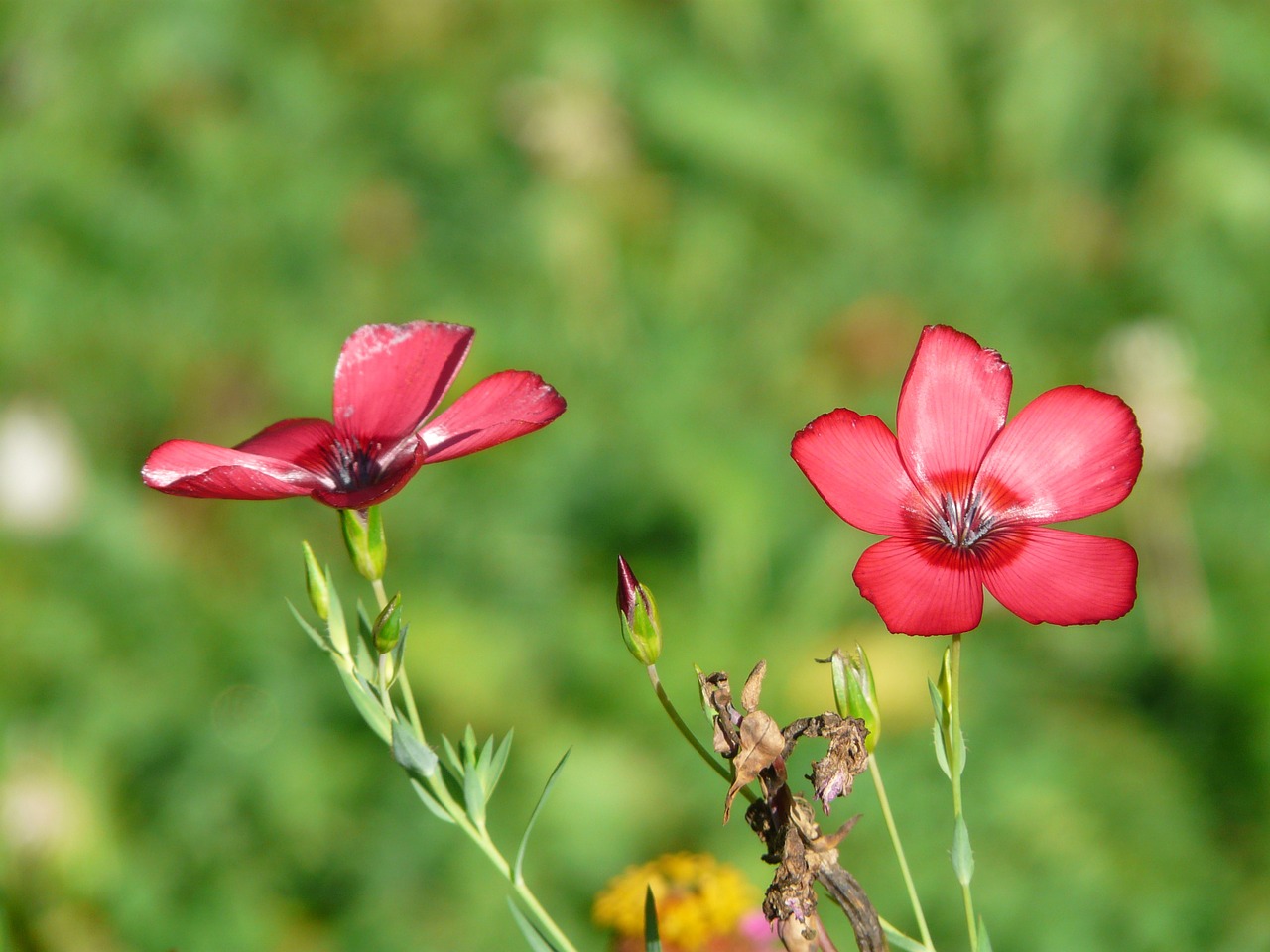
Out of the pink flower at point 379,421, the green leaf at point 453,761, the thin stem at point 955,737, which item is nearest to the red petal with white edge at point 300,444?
the pink flower at point 379,421

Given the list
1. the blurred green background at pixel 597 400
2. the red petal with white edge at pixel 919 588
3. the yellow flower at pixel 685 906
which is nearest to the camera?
the red petal with white edge at pixel 919 588

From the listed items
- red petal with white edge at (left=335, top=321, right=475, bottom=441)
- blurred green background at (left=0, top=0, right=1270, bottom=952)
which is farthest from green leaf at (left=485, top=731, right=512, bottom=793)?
blurred green background at (left=0, top=0, right=1270, bottom=952)

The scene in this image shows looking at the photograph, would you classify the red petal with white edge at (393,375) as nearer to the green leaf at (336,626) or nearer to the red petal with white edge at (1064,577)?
the green leaf at (336,626)

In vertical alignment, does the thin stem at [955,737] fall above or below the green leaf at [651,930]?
above

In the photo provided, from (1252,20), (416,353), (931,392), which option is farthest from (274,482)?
(1252,20)

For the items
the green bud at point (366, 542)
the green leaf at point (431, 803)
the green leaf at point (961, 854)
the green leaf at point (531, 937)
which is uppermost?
the green bud at point (366, 542)

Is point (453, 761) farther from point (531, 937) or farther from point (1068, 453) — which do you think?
point (1068, 453)
